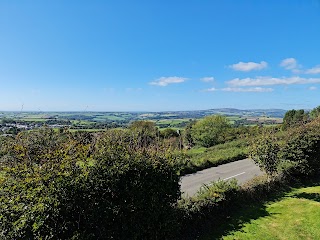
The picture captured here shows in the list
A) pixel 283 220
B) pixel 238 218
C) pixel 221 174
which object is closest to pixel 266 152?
pixel 283 220

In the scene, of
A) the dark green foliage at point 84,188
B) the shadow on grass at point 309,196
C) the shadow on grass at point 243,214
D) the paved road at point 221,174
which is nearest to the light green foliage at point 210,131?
the paved road at point 221,174

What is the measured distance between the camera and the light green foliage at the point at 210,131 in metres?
64.1

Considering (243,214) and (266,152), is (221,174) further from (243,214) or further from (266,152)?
(243,214)

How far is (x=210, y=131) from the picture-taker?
6506 centimetres

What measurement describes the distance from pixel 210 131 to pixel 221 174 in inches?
1653

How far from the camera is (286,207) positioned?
1457cm

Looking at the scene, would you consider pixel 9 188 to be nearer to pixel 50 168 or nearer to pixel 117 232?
pixel 50 168

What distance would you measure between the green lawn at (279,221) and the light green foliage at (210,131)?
47.4m

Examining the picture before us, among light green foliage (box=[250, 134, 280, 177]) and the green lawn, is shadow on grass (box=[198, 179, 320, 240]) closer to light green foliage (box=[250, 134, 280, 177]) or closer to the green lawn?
the green lawn

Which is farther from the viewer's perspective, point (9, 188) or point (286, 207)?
point (286, 207)

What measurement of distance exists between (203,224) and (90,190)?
245 inches

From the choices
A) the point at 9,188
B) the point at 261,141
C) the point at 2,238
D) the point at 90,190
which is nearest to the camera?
the point at 2,238

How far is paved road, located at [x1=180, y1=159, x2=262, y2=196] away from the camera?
1995 centimetres

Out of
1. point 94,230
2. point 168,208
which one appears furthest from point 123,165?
point 168,208
